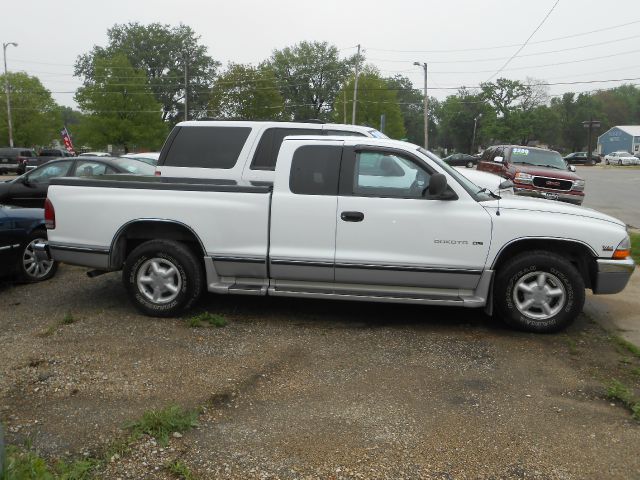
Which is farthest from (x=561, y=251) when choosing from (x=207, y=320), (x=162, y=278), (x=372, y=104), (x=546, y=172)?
(x=372, y=104)

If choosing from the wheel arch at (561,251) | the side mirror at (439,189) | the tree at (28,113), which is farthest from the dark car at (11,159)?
the wheel arch at (561,251)

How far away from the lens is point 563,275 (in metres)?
5.32

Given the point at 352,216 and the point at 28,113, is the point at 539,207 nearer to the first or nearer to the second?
the point at 352,216

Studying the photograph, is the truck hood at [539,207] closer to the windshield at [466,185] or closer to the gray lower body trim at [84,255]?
the windshield at [466,185]

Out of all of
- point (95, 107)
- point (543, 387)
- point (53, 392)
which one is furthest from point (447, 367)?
point (95, 107)

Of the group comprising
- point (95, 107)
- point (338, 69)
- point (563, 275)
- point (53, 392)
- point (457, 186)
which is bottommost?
point (53, 392)

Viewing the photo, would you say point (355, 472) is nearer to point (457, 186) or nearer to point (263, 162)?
point (457, 186)

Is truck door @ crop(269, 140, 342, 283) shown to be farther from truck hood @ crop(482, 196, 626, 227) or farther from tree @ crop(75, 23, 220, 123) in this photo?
tree @ crop(75, 23, 220, 123)

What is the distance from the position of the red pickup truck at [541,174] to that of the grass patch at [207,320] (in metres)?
9.23

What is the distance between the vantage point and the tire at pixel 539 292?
532 centimetres

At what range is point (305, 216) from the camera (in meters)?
5.44

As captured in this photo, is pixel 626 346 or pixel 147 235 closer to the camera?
pixel 626 346

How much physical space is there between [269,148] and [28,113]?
61684 millimetres

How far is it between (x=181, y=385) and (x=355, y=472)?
5.33ft
